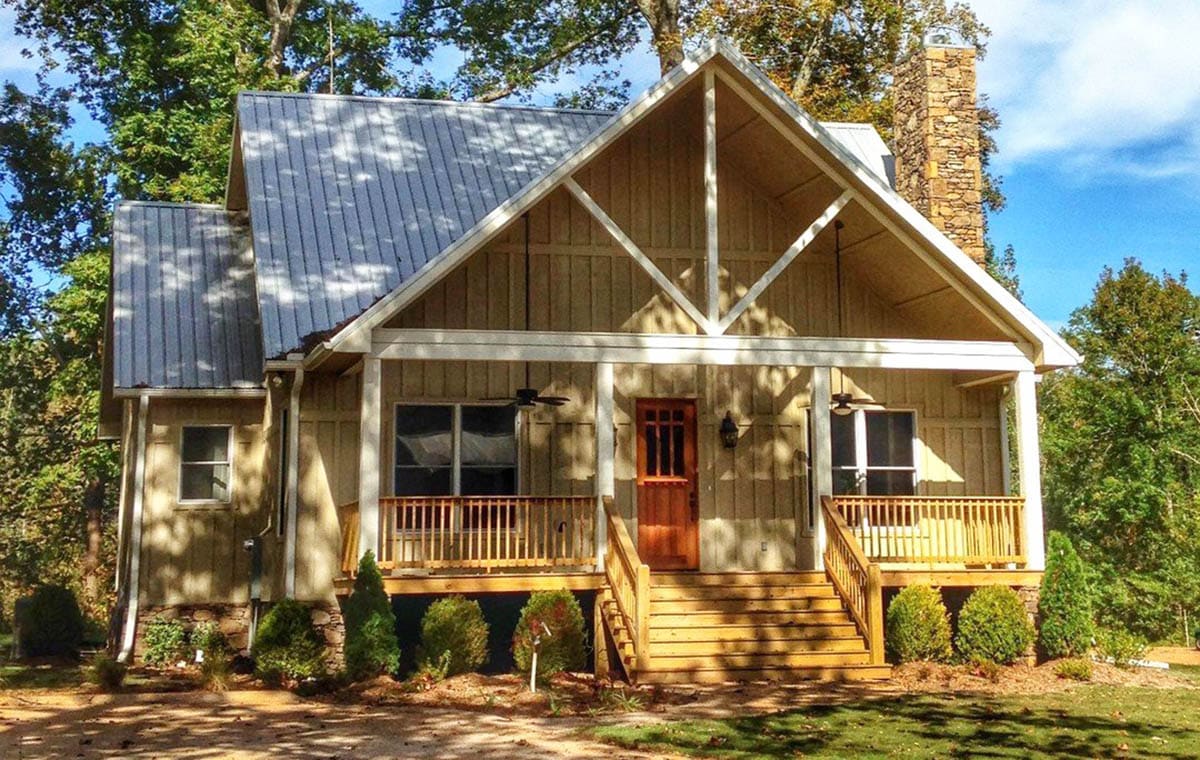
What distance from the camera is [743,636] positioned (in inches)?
577

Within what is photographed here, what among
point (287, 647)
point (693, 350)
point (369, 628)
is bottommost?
point (287, 647)

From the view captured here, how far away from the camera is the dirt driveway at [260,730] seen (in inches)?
404

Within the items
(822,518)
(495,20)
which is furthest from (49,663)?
(495,20)

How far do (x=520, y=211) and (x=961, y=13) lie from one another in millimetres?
19063

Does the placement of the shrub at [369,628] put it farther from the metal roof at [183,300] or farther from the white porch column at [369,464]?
the metal roof at [183,300]

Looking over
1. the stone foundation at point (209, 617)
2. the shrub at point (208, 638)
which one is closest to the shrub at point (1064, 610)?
the stone foundation at point (209, 617)

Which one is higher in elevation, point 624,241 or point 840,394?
point 624,241

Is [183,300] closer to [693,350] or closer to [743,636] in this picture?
[693,350]

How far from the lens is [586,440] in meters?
17.3

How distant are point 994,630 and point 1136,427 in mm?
17060

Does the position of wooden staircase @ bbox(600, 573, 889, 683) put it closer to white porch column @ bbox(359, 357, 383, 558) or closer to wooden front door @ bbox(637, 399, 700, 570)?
wooden front door @ bbox(637, 399, 700, 570)

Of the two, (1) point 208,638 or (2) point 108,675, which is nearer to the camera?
(2) point 108,675

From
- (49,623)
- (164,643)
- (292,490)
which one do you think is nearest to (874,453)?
(292,490)

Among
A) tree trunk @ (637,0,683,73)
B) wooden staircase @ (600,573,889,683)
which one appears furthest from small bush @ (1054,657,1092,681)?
tree trunk @ (637,0,683,73)
